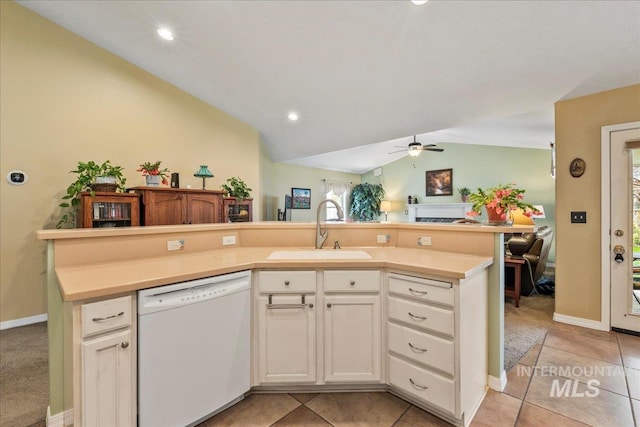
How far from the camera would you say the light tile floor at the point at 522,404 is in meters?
1.53

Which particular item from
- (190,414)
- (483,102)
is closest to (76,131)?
(190,414)

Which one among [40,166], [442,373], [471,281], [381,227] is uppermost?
[40,166]

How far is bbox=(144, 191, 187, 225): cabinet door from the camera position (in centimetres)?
285

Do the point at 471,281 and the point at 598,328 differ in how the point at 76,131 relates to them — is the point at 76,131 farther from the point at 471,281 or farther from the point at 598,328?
the point at 598,328

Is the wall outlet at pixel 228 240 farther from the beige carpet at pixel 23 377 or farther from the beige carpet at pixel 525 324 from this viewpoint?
the beige carpet at pixel 525 324

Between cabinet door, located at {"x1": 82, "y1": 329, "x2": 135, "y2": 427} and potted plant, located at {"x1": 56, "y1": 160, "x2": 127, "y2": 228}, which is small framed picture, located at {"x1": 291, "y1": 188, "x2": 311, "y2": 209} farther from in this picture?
cabinet door, located at {"x1": 82, "y1": 329, "x2": 135, "y2": 427}

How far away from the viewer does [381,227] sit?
2379mm

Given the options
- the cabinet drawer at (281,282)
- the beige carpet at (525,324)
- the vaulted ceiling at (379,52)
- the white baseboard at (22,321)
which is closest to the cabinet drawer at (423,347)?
the cabinet drawer at (281,282)

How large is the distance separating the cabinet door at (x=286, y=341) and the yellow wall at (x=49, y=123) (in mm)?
3030

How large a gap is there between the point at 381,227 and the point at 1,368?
3210 millimetres

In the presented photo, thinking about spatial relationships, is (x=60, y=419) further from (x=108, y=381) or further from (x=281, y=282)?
(x=281, y=282)

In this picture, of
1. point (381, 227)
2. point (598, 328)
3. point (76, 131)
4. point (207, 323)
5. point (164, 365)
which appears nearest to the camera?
point (164, 365)

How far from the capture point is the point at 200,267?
1536 mm

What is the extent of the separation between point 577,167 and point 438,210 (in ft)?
16.3
